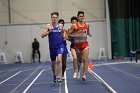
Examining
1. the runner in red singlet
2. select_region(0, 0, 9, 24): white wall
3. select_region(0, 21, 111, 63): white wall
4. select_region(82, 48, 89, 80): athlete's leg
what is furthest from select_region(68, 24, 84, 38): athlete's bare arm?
select_region(0, 0, 9, 24): white wall

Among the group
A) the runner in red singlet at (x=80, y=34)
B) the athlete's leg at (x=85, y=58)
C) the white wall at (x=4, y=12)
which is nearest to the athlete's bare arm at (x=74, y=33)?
the runner in red singlet at (x=80, y=34)

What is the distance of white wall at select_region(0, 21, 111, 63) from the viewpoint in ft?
88.6

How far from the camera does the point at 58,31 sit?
10039 mm

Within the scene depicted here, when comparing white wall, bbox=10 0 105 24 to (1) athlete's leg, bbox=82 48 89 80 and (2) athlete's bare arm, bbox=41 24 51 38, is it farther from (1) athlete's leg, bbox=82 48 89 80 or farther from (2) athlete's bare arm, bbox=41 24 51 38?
(2) athlete's bare arm, bbox=41 24 51 38

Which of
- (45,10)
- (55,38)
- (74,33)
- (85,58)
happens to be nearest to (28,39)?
(45,10)

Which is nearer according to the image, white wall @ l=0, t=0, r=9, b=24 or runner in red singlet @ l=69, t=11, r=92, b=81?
runner in red singlet @ l=69, t=11, r=92, b=81

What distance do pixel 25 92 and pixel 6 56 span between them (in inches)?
746

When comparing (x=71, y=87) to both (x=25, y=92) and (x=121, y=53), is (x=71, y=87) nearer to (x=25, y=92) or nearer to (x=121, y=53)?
(x=25, y=92)

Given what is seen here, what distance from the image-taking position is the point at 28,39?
27109 mm

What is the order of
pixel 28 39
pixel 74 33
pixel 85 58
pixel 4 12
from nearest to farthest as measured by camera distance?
pixel 85 58 → pixel 74 33 → pixel 28 39 → pixel 4 12

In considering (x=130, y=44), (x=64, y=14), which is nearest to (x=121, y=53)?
(x=130, y=44)

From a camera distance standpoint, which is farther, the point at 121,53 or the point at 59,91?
the point at 121,53

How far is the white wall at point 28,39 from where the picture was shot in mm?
27016

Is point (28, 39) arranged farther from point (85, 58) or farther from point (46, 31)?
point (46, 31)
